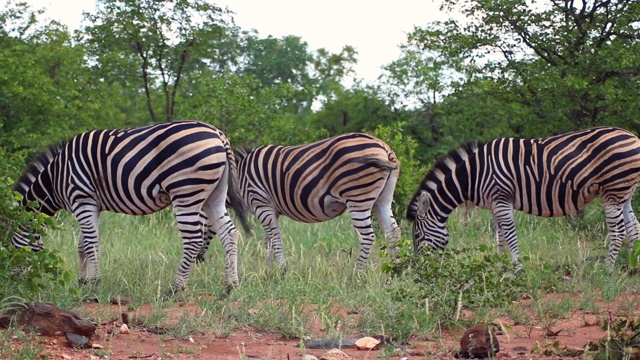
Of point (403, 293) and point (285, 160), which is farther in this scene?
point (285, 160)

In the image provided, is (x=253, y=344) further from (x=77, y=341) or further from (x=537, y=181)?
(x=537, y=181)

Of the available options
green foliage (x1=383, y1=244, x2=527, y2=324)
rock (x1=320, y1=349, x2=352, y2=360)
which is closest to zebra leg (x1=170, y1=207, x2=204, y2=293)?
green foliage (x1=383, y1=244, x2=527, y2=324)

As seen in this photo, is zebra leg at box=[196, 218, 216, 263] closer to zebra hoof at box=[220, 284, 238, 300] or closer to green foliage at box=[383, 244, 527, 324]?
zebra hoof at box=[220, 284, 238, 300]

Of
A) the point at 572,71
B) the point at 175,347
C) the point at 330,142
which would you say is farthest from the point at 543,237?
the point at 175,347

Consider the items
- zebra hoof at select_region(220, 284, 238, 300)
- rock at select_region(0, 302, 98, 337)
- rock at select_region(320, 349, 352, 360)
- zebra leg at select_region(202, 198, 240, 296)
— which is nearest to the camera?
rock at select_region(320, 349, 352, 360)

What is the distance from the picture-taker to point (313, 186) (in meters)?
8.88

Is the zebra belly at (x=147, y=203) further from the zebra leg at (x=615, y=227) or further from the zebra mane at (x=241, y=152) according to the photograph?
the zebra leg at (x=615, y=227)

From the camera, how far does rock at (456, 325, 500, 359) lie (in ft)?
16.7

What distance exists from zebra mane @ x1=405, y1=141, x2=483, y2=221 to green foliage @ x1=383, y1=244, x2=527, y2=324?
3.39 meters

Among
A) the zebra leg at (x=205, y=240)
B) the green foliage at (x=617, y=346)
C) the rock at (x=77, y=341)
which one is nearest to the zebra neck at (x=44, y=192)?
the zebra leg at (x=205, y=240)

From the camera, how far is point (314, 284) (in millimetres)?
7633

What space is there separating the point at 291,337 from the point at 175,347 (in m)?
0.94

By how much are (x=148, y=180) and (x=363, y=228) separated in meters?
2.41

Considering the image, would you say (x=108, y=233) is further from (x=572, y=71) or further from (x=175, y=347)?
(x=572, y=71)
